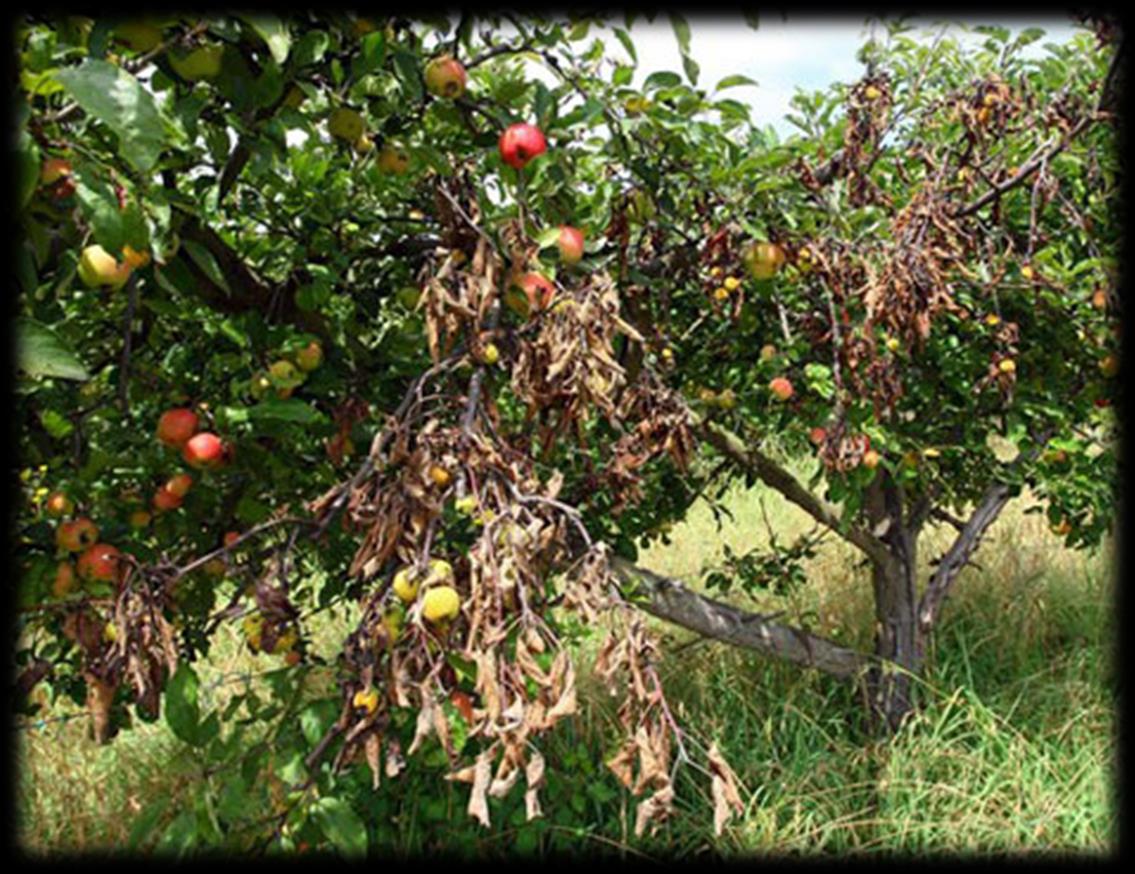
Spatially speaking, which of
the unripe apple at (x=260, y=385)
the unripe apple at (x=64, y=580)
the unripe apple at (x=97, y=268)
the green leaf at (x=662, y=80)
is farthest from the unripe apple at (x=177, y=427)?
the green leaf at (x=662, y=80)

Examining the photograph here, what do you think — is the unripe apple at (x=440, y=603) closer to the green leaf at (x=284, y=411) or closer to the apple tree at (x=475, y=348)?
the apple tree at (x=475, y=348)

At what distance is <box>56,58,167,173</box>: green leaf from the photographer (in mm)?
906

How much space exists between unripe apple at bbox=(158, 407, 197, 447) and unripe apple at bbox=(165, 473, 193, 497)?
0.10 meters

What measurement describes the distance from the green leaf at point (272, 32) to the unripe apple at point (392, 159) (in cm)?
40

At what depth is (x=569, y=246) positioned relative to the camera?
1583 mm

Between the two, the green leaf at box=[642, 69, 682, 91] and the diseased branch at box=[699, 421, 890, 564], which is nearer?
the green leaf at box=[642, 69, 682, 91]

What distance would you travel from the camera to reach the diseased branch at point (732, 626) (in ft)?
8.03

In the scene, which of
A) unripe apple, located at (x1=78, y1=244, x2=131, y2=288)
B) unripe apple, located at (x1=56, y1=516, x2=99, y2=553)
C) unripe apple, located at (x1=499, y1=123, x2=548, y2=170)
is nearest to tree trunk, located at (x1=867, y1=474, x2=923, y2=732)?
unripe apple, located at (x1=499, y1=123, x2=548, y2=170)

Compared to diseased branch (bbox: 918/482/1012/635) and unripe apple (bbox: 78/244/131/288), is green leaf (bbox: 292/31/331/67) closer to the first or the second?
unripe apple (bbox: 78/244/131/288)

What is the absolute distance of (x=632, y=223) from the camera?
201 cm

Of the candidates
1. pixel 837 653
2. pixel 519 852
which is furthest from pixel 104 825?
pixel 837 653

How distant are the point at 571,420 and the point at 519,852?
5.57 ft

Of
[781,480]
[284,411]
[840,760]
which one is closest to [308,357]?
[284,411]

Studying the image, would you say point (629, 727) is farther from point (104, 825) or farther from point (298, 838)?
point (104, 825)
